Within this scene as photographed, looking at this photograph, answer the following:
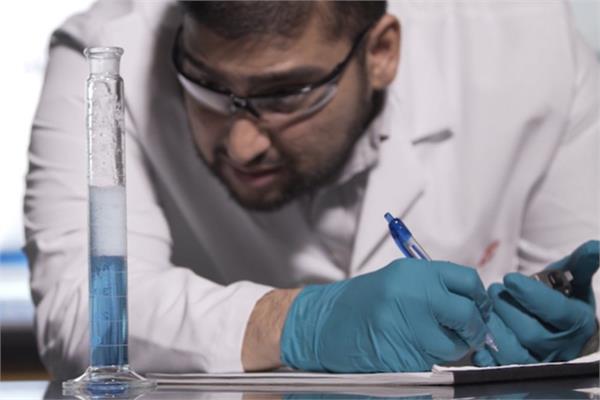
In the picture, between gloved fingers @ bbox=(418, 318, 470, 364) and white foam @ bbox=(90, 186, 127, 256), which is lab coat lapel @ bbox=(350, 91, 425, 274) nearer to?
gloved fingers @ bbox=(418, 318, 470, 364)

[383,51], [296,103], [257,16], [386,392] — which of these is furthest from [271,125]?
[386,392]

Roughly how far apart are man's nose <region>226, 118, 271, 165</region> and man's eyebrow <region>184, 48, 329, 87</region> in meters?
Answer: 0.08

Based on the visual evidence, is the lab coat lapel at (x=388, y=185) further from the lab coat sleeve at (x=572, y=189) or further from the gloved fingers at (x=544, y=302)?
the gloved fingers at (x=544, y=302)

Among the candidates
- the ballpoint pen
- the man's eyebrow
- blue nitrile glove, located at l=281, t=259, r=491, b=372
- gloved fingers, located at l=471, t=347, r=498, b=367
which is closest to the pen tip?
the ballpoint pen

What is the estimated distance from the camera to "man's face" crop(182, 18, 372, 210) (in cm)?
164

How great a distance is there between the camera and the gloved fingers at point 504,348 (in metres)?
1.33

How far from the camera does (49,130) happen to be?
1.80 meters

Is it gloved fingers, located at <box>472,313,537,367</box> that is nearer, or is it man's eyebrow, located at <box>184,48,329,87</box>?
gloved fingers, located at <box>472,313,537,367</box>

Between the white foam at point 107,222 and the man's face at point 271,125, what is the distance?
658mm

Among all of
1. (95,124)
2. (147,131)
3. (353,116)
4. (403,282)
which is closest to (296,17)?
(353,116)

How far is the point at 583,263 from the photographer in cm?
141

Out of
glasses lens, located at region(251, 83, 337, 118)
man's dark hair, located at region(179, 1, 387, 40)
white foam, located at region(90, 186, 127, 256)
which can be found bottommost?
white foam, located at region(90, 186, 127, 256)

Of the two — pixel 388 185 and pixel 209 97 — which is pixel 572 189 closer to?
pixel 388 185

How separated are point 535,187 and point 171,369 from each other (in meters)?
0.87
